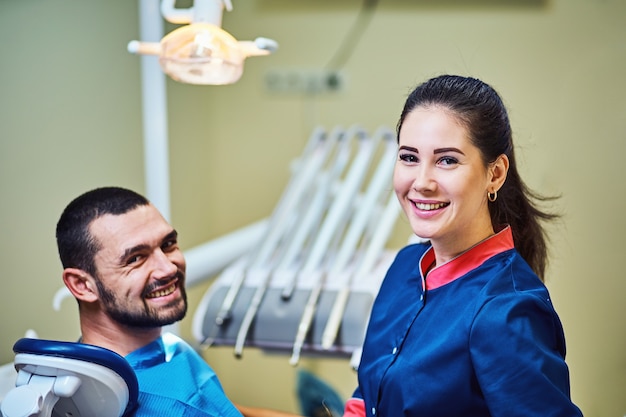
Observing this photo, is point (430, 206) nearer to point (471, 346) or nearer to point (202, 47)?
point (471, 346)

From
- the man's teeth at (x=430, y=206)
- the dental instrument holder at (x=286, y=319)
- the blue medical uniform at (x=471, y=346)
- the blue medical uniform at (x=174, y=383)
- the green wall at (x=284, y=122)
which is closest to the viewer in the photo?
the blue medical uniform at (x=471, y=346)

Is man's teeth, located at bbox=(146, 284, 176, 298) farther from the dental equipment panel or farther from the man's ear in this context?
the dental equipment panel

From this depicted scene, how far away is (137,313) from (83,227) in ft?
0.58

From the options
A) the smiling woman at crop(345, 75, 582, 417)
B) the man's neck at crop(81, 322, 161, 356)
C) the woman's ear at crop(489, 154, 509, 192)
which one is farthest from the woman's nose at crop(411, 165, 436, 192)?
the man's neck at crop(81, 322, 161, 356)

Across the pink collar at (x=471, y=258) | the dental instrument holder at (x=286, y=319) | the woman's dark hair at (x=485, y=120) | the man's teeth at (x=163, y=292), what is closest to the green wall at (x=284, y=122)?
the woman's dark hair at (x=485, y=120)

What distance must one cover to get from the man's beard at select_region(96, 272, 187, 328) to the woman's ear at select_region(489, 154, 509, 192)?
60 cm

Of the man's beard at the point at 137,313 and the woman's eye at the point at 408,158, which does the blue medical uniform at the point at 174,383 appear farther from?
the woman's eye at the point at 408,158

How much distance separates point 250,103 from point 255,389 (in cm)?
126

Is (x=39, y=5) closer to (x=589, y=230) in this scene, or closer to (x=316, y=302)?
(x=316, y=302)

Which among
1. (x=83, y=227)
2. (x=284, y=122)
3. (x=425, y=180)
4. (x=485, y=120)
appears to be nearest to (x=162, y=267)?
(x=83, y=227)

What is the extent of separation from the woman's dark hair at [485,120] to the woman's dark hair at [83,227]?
0.53 metres

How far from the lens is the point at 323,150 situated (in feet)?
7.65

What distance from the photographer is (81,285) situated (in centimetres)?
133

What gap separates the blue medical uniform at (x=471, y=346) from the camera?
3.43 ft
